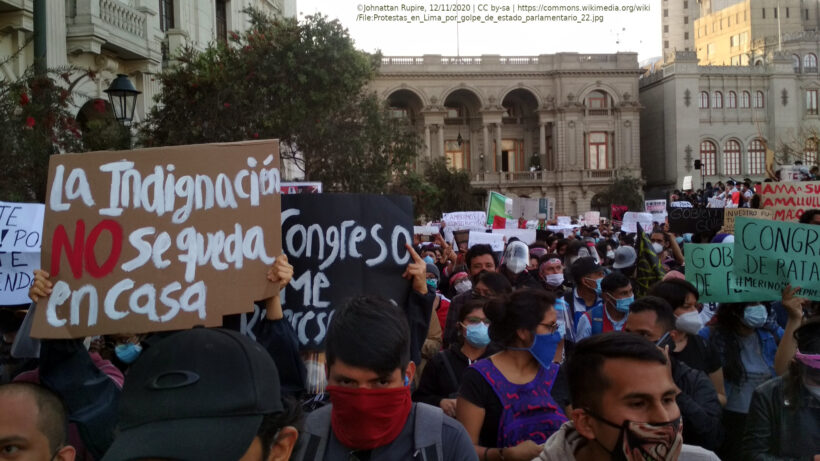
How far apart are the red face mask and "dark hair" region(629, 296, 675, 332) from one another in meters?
1.93

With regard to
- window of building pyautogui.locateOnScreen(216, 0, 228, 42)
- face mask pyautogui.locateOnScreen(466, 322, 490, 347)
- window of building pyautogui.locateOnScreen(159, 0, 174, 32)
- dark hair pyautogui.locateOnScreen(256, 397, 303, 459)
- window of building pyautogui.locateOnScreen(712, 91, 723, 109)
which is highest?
window of building pyautogui.locateOnScreen(712, 91, 723, 109)

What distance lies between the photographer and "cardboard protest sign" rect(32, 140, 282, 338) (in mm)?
3365

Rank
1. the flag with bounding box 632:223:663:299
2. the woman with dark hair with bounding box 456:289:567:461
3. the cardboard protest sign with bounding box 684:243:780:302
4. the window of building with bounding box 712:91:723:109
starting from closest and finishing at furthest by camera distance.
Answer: the woman with dark hair with bounding box 456:289:567:461, the cardboard protest sign with bounding box 684:243:780:302, the flag with bounding box 632:223:663:299, the window of building with bounding box 712:91:723:109

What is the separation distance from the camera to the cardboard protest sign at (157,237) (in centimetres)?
337

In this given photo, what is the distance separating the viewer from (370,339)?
2592 mm

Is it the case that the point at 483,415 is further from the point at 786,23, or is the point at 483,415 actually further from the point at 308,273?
the point at 786,23

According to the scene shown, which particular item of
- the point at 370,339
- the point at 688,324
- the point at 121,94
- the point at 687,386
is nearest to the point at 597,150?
the point at 121,94

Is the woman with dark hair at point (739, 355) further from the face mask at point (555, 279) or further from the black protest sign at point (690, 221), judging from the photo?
the black protest sign at point (690, 221)

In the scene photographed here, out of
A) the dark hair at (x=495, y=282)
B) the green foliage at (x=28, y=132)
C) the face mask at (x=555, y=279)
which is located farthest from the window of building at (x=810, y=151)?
the dark hair at (x=495, y=282)

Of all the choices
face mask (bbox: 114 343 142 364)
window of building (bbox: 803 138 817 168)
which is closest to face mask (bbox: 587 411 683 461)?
face mask (bbox: 114 343 142 364)

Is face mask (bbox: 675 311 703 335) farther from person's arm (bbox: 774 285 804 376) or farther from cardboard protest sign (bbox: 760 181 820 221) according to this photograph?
cardboard protest sign (bbox: 760 181 820 221)

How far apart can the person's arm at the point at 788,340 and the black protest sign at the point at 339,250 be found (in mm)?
2140

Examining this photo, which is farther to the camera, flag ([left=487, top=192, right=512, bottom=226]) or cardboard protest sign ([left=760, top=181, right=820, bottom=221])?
flag ([left=487, top=192, right=512, bottom=226])

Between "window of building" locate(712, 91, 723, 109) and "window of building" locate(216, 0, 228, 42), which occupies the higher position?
"window of building" locate(712, 91, 723, 109)
